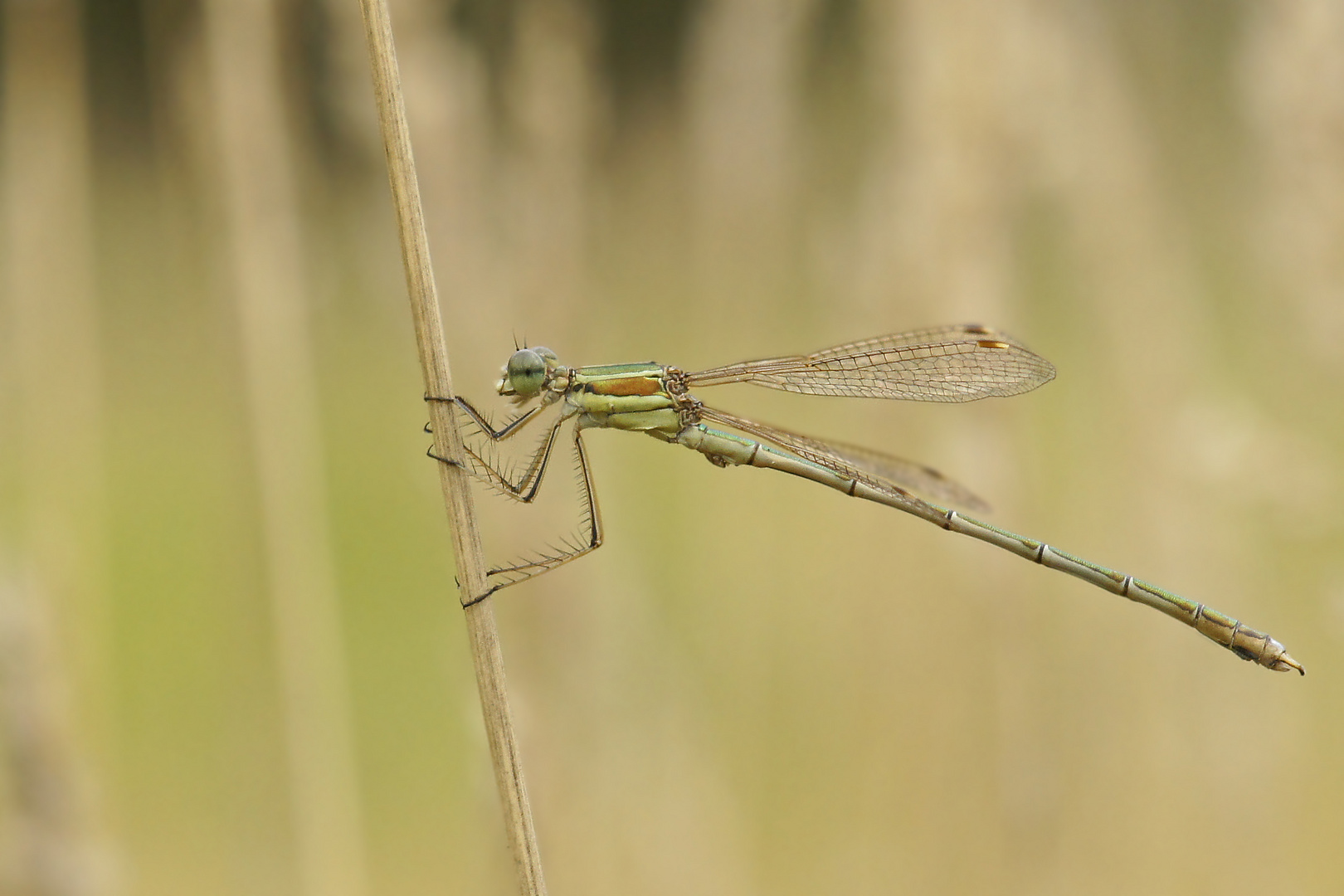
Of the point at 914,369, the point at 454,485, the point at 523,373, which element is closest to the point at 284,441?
the point at 523,373

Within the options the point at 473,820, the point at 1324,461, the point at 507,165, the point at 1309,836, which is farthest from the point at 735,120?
the point at 1309,836

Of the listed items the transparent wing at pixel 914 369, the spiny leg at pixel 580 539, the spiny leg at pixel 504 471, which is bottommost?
the spiny leg at pixel 580 539

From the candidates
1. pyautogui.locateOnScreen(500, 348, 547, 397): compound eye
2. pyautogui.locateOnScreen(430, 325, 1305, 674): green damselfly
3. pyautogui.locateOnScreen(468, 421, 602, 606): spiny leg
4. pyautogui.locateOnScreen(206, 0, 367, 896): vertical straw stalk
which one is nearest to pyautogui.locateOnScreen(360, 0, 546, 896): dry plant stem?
pyautogui.locateOnScreen(468, 421, 602, 606): spiny leg

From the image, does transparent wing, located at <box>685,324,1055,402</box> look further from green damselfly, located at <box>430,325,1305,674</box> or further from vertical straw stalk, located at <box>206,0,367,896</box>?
vertical straw stalk, located at <box>206,0,367,896</box>

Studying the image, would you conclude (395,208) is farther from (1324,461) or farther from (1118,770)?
(1118,770)

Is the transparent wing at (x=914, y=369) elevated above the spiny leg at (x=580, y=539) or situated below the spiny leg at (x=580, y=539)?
→ above

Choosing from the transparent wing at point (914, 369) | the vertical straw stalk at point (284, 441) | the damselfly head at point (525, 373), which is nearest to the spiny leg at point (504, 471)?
the damselfly head at point (525, 373)

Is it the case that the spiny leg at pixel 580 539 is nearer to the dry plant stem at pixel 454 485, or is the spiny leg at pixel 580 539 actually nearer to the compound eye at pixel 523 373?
the compound eye at pixel 523 373

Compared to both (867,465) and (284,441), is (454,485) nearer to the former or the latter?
(284,441)
